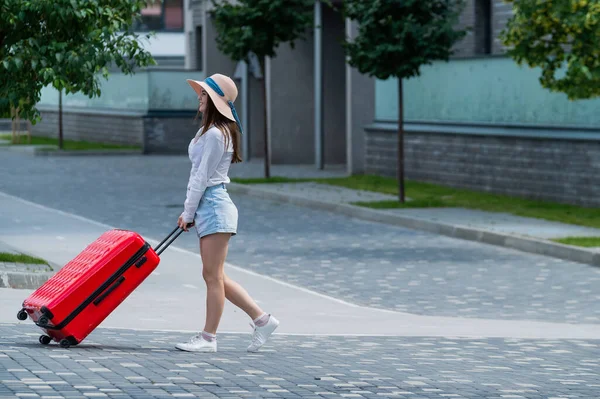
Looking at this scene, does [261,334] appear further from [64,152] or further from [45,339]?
[64,152]

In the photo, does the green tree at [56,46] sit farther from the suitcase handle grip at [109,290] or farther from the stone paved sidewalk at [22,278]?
the suitcase handle grip at [109,290]

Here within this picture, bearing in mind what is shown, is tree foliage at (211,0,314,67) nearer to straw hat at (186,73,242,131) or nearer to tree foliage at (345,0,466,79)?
tree foliage at (345,0,466,79)

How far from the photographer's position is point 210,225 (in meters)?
8.70

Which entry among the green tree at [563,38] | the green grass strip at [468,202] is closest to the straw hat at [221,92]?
the green tree at [563,38]

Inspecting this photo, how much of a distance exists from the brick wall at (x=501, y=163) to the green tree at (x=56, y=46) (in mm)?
9437

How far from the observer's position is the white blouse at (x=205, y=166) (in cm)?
866

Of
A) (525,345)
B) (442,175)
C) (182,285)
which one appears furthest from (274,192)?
(525,345)

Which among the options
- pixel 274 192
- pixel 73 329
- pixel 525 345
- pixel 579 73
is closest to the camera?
pixel 73 329

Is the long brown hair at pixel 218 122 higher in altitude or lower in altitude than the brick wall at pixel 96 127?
higher

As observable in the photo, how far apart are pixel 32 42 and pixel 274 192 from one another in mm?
11108

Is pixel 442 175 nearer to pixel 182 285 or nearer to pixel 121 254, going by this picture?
pixel 182 285

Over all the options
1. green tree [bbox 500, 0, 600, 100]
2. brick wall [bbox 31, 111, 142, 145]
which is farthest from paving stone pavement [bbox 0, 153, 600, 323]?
brick wall [bbox 31, 111, 142, 145]

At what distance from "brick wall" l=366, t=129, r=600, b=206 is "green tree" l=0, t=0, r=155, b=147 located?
944cm

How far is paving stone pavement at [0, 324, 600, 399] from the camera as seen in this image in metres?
7.34
